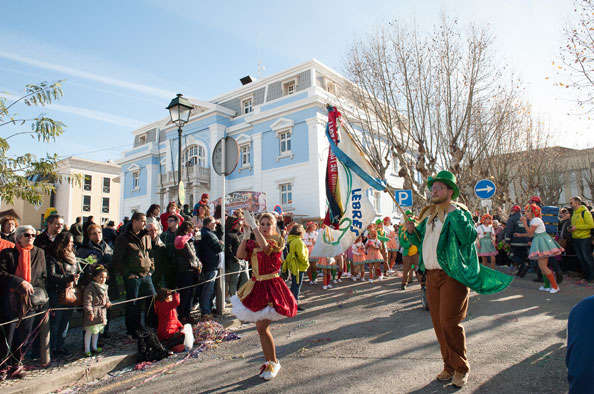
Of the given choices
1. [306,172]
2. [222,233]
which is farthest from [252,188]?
[222,233]

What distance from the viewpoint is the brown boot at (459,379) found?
3.70 metres

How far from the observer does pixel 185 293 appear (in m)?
6.79

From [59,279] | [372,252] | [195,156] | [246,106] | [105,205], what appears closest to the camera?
[59,279]

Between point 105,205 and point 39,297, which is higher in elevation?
point 105,205

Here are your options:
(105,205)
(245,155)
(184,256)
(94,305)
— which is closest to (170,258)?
(184,256)

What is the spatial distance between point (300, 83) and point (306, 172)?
255 inches

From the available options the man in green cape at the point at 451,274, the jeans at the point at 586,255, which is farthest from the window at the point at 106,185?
the man in green cape at the point at 451,274

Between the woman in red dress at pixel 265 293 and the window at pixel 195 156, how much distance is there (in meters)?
26.9

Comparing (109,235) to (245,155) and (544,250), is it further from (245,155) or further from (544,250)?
(245,155)

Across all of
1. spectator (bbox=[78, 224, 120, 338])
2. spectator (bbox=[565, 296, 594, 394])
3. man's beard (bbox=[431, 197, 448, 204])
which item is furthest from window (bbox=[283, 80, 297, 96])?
spectator (bbox=[565, 296, 594, 394])

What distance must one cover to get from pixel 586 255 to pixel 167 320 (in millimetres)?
9632

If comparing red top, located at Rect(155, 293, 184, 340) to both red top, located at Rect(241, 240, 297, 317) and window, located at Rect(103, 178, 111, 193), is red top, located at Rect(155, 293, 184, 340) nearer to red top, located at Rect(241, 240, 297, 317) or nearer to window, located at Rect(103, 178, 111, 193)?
red top, located at Rect(241, 240, 297, 317)

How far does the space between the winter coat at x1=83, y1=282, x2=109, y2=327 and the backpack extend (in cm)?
58

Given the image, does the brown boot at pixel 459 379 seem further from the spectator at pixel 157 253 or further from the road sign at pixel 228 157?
the spectator at pixel 157 253
